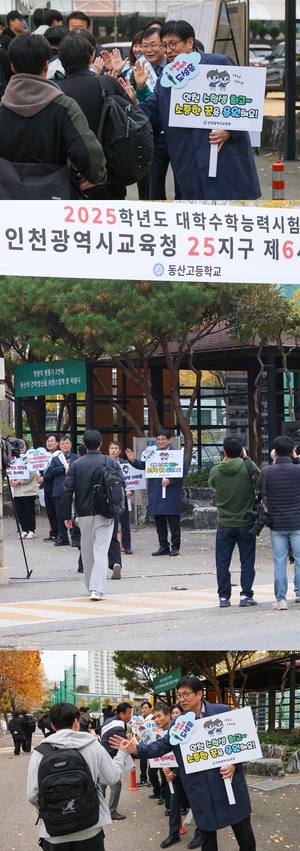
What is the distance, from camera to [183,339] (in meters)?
14.1

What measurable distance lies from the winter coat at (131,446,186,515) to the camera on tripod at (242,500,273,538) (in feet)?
8.90

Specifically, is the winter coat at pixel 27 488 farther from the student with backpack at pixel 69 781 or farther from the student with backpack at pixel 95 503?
the student with backpack at pixel 69 781

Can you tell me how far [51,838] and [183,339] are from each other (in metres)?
9.68

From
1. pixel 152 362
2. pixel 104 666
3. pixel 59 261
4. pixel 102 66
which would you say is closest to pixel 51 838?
pixel 59 261

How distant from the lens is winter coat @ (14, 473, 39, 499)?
12.2 meters

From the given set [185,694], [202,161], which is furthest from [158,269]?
[185,694]

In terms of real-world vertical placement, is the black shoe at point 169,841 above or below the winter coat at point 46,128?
below

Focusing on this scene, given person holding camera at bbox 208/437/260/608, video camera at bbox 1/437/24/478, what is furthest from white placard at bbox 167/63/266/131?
video camera at bbox 1/437/24/478

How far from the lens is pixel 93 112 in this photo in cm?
579

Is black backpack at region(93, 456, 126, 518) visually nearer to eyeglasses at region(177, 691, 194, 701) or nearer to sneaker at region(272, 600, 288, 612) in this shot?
sneaker at region(272, 600, 288, 612)

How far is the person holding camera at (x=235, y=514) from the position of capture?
8016 millimetres

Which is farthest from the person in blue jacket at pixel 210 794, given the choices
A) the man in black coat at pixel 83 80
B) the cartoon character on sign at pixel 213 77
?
the cartoon character on sign at pixel 213 77

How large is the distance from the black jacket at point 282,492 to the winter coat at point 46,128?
292 centimetres

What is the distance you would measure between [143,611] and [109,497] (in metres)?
0.88
